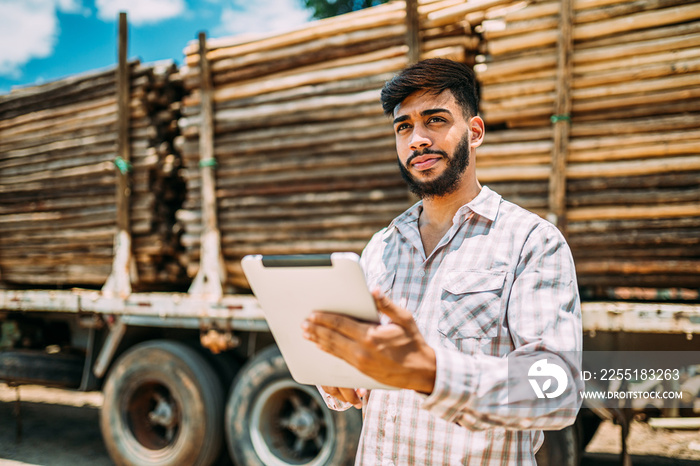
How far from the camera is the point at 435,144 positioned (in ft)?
5.84

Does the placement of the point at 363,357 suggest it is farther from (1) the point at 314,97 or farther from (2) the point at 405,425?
(1) the point at 314,97

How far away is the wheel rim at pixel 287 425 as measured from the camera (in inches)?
163

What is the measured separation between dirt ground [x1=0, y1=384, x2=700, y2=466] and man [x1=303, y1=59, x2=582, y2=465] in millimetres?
3775

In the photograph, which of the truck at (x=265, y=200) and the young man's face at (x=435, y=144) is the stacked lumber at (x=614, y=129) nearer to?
the truck at (x=265, y=200)

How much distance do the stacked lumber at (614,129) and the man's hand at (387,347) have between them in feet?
8.58

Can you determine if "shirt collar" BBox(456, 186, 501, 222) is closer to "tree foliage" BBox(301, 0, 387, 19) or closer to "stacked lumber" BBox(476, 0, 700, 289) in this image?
"stacked lumber" BBox(476, 0, 700, 289)

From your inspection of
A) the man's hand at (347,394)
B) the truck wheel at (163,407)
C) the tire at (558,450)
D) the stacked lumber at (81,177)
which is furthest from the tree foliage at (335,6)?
the man's hand at (347,394)

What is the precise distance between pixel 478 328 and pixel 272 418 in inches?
123

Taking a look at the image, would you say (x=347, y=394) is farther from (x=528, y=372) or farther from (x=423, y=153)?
(x=423, y=153)

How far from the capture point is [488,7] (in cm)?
392

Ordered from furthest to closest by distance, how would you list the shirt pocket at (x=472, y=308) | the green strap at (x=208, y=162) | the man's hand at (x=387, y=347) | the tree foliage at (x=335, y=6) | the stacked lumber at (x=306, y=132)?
1. the tree foliage at (x=335, y=6)
2. the green strap at (x=208, y=162)
3. the stacked lumber at (x=306, y=132)
4. the shirt pocket at (x=472, y=308)
5. the man's hand at (x=387, y=347)

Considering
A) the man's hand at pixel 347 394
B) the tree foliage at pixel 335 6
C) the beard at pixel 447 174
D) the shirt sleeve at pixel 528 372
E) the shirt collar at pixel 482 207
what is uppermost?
the tree foliage at pixel 335 6

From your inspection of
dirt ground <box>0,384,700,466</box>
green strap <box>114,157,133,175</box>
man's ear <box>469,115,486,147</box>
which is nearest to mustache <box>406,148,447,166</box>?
man's ear <box>469,115,486,147</box>

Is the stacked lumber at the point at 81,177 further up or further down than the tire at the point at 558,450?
further up
